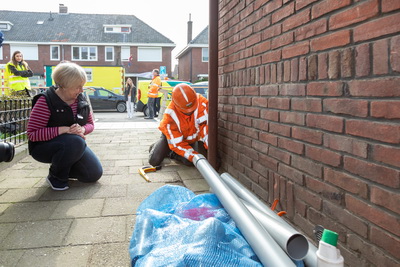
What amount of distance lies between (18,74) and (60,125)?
4772 millimetres

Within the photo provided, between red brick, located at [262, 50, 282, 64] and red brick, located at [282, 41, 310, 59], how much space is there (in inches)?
3.1

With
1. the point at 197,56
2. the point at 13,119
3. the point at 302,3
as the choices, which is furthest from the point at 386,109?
the point at 197,56

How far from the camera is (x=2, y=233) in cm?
256

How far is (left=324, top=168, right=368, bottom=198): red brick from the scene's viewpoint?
1.50 metres

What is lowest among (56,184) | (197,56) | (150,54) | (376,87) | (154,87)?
(56,184)

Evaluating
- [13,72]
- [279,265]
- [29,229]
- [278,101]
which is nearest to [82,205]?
[29,229]

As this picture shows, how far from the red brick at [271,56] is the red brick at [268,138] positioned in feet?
1.76

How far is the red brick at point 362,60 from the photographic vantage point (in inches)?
56.6

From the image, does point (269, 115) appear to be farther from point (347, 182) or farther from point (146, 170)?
point (146, 170)

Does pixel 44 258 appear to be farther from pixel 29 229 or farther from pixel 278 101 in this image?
pixel 278 101

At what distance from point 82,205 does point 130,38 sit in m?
37.3

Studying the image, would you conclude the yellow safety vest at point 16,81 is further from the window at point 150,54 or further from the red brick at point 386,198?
the window at point 150,54

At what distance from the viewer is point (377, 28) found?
1.37 m

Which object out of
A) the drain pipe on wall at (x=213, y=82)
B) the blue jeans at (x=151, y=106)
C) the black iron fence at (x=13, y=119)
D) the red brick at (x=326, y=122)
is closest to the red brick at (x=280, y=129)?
the red brick at (x=326, y=122)
